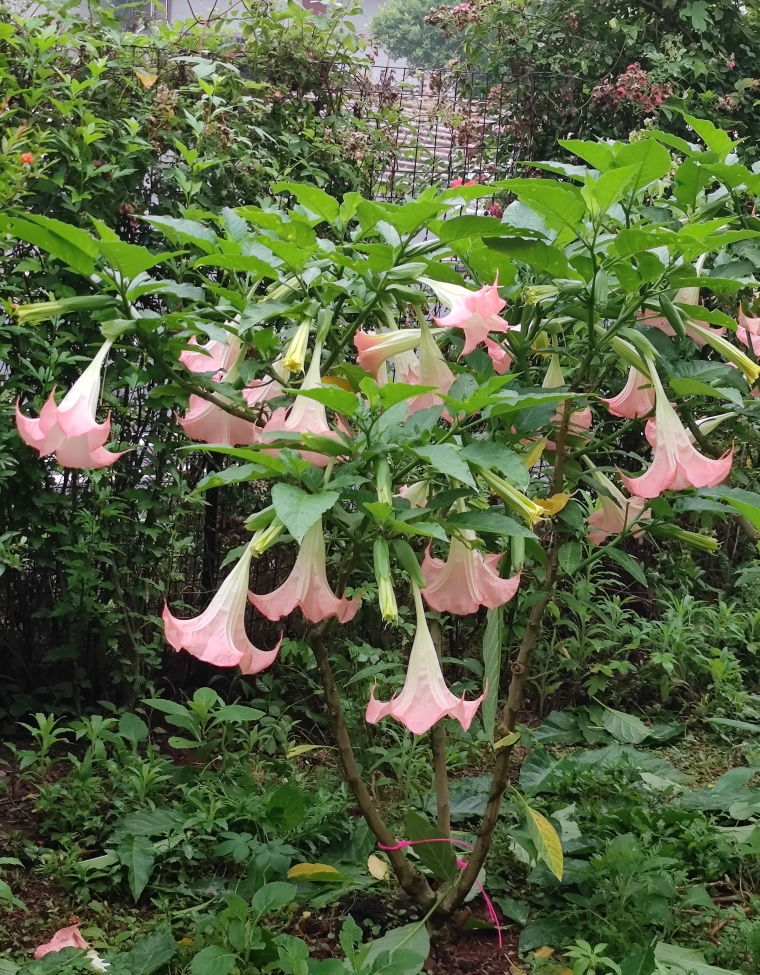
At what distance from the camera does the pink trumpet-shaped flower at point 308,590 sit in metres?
1.04

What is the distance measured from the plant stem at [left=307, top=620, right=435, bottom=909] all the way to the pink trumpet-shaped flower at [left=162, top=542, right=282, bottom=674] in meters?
0.24

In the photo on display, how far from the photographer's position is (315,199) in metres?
1.17

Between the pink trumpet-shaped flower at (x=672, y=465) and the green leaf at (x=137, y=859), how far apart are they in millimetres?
1267

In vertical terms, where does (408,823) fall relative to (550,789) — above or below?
above

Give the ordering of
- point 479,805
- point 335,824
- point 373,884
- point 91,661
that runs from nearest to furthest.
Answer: point 373,884 → point 335,824 → point 479,805 → point 91,661

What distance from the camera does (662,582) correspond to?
339cm

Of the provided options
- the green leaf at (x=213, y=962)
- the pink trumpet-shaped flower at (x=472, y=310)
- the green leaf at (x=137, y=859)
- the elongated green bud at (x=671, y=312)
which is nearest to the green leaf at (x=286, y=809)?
the green leaf at (x=137, y=859)

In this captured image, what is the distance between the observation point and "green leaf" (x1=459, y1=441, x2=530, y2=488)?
39.3 inches

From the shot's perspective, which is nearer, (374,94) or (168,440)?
(168,440)

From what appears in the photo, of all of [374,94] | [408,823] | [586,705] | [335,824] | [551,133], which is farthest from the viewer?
[551,133]

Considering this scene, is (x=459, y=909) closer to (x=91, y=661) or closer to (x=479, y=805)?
(x=479, y=805)

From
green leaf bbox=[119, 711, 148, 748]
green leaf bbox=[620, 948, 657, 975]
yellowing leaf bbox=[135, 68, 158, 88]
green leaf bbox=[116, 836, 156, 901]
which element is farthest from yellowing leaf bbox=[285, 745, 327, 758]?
yellowing leaf bbox=[135, 68, 158, 88]

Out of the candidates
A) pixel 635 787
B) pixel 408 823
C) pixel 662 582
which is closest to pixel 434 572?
pixel 408 823

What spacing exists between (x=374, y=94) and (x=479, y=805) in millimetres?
2519
